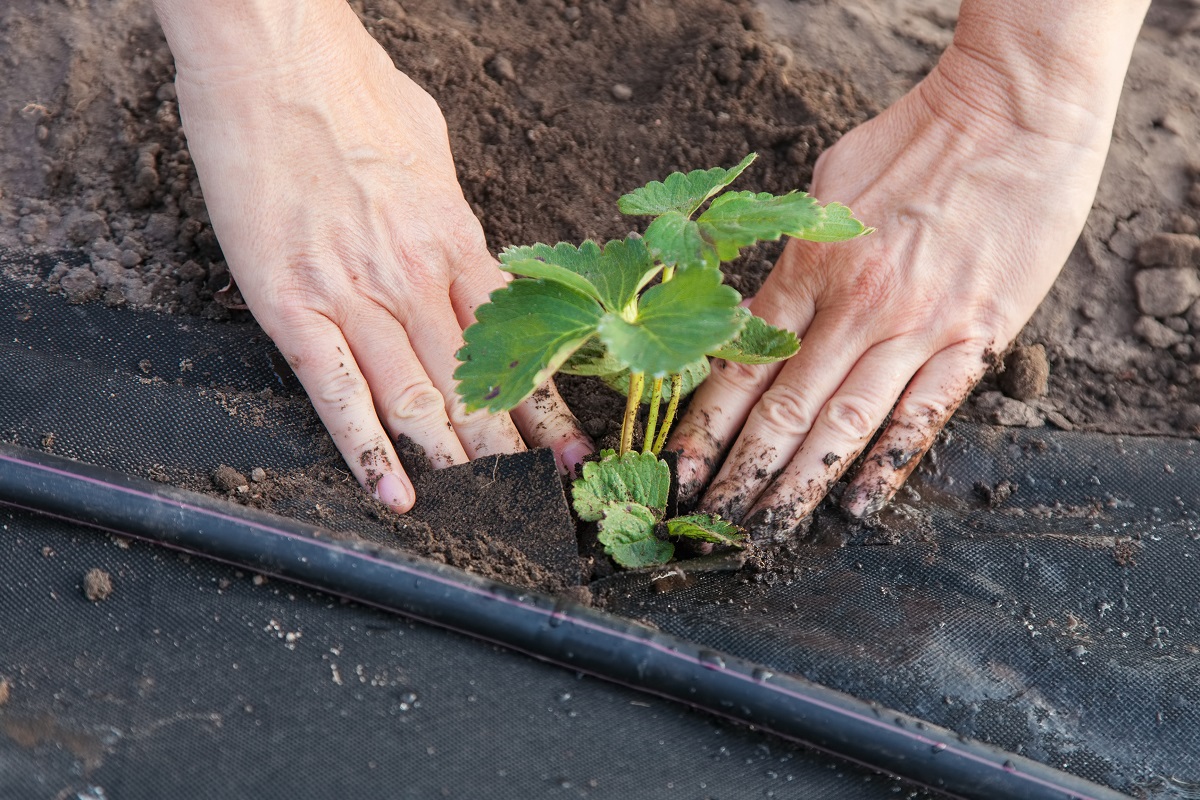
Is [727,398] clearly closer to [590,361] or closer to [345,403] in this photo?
[590,361]

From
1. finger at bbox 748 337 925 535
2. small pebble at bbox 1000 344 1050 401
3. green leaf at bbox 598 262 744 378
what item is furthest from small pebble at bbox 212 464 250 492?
small pebble at bbox 1000 344 1050 401

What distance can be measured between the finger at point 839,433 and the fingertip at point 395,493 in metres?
0.70

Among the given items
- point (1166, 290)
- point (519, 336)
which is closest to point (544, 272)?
point (519, 336)

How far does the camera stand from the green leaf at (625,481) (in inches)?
66.7

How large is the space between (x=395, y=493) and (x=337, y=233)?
634 mm

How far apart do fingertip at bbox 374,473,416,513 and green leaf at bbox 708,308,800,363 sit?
0.65 m

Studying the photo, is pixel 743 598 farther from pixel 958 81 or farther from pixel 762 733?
pixel 958 81

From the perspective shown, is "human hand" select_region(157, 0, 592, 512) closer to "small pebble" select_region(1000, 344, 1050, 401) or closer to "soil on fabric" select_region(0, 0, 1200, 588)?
"soil on fabric" select_region(0, 0, 1200, 588)

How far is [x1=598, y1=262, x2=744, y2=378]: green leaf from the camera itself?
4.37 ft

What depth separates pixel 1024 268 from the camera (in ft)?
6.98

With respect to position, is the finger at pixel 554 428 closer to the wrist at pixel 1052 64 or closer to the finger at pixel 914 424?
the finger at pixel 914 424

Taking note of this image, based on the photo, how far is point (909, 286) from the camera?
2.06 metres

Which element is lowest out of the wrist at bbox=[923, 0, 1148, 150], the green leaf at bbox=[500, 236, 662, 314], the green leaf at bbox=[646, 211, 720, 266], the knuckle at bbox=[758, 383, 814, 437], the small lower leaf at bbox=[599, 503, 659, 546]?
the small lower leaf at bbox=[599, 503, 659, 546]

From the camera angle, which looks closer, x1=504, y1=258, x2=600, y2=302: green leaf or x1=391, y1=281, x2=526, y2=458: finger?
x1=504, y1=258, x2=600, y2=302: green leaf
